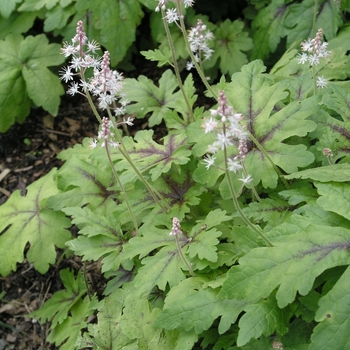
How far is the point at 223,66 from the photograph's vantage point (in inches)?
161

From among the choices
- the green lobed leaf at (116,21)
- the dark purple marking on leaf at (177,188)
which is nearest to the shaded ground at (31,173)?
the green lobed leaf at (116,21)

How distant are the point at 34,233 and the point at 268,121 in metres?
1.73

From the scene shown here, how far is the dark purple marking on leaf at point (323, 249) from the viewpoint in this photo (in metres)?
1.93

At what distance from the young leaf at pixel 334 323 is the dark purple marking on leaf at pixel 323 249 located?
0.45 feet

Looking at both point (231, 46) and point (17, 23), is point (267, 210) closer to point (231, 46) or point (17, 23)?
point (231, 46)

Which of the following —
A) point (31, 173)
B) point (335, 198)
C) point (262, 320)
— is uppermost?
point (335, 198)

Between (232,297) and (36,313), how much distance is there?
1.86 metres

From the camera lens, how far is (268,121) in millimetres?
2627

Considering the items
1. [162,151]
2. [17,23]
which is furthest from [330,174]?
[17,23]

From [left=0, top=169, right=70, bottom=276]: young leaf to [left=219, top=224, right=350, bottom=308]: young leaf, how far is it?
1.58 metres

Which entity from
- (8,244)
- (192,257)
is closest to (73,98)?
(8,244)

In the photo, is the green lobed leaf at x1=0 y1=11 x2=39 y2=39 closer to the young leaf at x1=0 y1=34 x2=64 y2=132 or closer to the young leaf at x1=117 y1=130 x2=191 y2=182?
the young leaf at x1=0 y1=34 x2=64 y2=132

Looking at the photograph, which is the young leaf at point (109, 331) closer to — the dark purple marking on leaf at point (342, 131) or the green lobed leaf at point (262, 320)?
the green lobed leaf at point (262, 320)

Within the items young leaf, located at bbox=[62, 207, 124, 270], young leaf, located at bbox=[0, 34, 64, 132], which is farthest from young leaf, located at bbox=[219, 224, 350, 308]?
young leaf, located at bbox=[0, 34, 64, 132]
